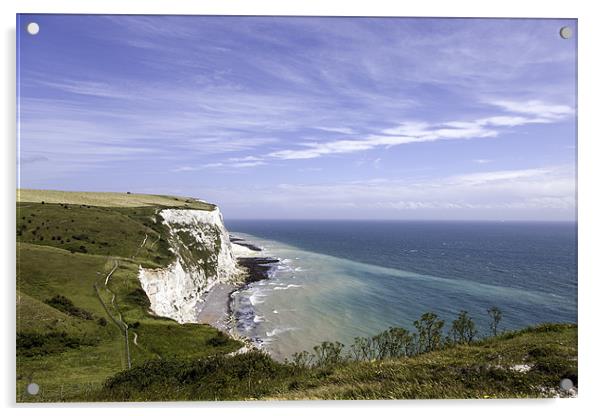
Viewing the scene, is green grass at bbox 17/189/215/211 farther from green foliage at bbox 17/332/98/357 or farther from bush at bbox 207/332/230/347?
bush at bbox 207/332/230/347

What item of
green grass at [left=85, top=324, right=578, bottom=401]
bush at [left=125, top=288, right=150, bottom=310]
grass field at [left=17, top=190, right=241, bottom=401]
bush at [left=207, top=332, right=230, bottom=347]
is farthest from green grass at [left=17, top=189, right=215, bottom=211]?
bush at [left=207, top=332, right=230, bottom=347]

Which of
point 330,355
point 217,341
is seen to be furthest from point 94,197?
point 330,355

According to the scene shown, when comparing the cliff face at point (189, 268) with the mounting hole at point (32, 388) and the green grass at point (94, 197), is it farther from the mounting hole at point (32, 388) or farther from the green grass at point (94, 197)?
the mounting hole at point (32, 388)

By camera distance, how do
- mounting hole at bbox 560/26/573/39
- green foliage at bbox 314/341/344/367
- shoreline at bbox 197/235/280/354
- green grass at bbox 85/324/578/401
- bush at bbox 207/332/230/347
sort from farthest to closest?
shoreline at bbox 197/235/280/354
bush at bbox 207/332/230/347
green foliage at bbox 314/341/344/367
mounting hole at bbox 560/26/573/39
green grass at bbox 85/324/578/401

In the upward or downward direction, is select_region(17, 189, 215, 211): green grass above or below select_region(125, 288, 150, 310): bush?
above

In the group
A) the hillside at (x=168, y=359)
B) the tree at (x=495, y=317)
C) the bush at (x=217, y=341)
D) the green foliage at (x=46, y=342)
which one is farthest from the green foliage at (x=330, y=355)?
the green foliage at (x=46, y=342)

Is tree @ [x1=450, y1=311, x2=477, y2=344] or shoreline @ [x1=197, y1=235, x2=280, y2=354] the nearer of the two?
tree @ [x1=450, y1=311, x2=477, y2=344]

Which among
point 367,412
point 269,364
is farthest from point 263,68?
point 367,412
